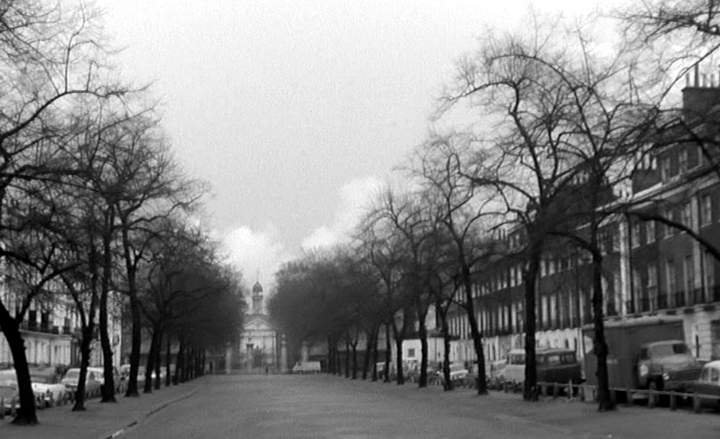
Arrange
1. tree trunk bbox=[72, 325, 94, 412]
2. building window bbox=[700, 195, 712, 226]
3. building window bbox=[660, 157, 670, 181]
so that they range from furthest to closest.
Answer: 1. building window bbox=[700, 195, 712, 226]
2. tree trunk bbox=[72, 325, 94, 412]
3. building window bbox=[660, 157, 670, 181]

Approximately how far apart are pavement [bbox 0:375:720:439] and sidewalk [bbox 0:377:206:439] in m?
0.03

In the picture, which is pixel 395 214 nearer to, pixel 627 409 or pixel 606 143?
pixel 627 409

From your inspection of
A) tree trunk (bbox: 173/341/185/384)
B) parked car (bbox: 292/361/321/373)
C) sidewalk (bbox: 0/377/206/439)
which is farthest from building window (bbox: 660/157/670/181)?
parked car (bbox: 292/361/321/373)

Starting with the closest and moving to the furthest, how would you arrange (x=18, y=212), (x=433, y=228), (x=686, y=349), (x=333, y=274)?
1. (x=18, y=212)
2. (x=686, y=349)
3. (x=433, y=228)
4. (x=333, y=274)

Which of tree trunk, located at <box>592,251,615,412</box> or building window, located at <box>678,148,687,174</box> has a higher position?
building window, located at <box>678,148,687,174</box>

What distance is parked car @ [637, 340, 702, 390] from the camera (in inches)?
1566

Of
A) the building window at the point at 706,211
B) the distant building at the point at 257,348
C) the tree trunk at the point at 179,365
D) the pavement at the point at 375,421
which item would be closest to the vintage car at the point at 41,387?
the pavement at the point at 375,421

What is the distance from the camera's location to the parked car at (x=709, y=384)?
3425 centimetres

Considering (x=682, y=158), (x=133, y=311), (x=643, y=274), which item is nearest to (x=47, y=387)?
(x=133, y=311)

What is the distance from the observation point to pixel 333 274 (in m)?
107

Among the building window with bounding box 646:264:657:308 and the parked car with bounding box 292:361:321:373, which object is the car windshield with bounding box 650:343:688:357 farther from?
the parked car with bounding box 292:361:321:373

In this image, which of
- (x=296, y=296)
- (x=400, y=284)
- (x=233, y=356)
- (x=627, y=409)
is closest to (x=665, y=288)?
(x=400, y=284)

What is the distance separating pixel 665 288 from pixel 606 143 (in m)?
45.9

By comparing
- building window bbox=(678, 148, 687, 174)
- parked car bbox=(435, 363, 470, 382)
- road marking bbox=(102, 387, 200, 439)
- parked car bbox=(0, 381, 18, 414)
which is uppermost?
building window bbox=(678, 148, 687, 174)
